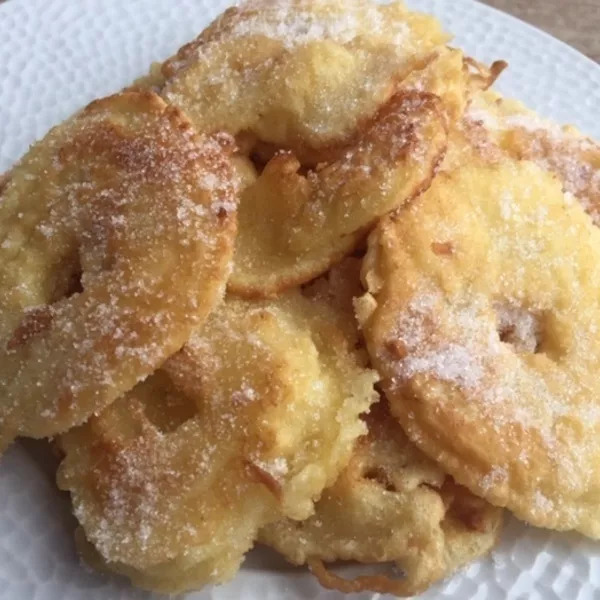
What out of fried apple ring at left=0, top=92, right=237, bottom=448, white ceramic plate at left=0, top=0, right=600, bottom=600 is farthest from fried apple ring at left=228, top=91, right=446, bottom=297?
white ceramic plate at left=0, top=0, right=600, bottom=600

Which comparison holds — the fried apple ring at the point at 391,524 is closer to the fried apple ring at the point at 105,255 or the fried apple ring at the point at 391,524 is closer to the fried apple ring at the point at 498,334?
the fried apple ring at the point at 498,334

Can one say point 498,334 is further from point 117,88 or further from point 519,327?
point 117,88

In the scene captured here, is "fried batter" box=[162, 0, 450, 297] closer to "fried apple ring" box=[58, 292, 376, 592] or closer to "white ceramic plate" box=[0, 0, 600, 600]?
"fried apple ring" box=[58, 292, 376, 592]

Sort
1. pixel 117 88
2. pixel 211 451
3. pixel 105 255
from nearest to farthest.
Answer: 1. pixel 211 451
2. pixel 105 255
3. pixel 117 88

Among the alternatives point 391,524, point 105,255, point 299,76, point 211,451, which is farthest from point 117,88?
point 391,524

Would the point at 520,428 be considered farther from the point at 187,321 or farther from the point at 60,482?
the point at 60,482

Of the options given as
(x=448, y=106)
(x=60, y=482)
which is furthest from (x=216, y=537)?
(x=448, y=106)

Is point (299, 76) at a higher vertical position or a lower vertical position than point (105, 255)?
higher
